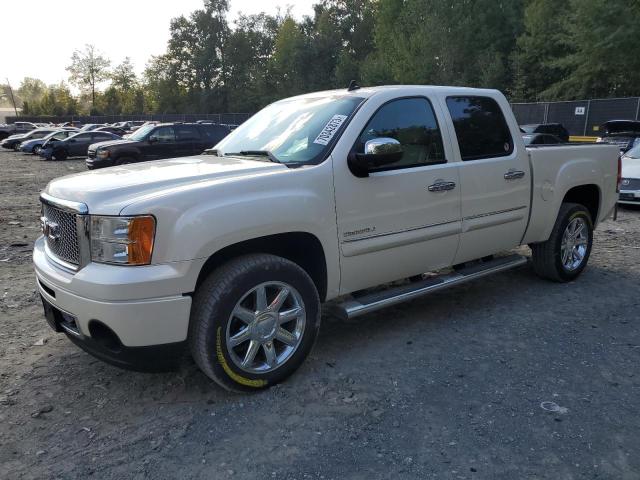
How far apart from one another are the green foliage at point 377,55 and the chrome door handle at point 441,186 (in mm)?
29141

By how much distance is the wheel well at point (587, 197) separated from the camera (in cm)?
556

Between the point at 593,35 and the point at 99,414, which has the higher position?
the point at 593,35

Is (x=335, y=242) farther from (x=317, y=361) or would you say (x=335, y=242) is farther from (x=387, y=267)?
(x=317, y=361)

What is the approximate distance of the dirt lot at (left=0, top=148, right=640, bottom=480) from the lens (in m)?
2.68

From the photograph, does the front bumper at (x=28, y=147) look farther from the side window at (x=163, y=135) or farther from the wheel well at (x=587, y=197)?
the wheel well at (x=587, y=197)

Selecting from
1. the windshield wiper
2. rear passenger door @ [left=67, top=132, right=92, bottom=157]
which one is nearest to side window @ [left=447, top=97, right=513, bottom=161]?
the windshield wiper

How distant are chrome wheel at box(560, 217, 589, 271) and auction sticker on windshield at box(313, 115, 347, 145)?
9.37 ft

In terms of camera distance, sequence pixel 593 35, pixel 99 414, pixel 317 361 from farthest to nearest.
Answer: pixel 593 35
pixel 317 361
pixel 99 414

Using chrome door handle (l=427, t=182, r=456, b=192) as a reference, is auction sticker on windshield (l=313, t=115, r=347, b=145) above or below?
above

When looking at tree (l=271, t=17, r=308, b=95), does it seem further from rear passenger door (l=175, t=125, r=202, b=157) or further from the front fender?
the front fender

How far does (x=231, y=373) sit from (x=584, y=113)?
24.0 metres

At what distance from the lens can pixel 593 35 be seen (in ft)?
94.1

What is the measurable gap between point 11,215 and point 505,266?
357 inches

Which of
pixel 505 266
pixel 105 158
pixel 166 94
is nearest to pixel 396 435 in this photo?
pixel 505 266
